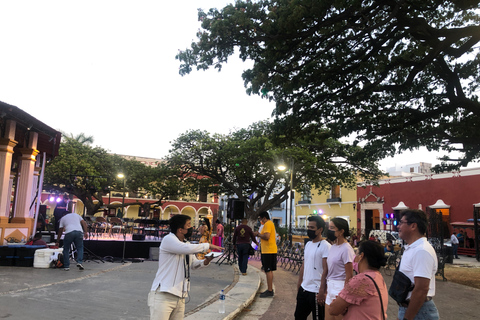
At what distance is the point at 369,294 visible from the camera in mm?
2477

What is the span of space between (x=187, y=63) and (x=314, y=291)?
6.24 meters

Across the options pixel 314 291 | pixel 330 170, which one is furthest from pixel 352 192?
pixel 314 291

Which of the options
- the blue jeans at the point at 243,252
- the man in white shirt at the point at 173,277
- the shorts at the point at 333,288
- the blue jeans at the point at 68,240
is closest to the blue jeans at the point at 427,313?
the shorts at the point at 333,288

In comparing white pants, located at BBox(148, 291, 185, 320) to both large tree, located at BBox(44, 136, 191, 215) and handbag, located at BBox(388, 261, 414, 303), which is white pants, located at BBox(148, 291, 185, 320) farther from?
large tree, located at BBox(44, 136, 191, 215)

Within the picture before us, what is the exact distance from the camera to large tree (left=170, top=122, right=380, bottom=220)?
886 inches

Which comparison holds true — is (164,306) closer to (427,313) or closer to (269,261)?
(427,313)

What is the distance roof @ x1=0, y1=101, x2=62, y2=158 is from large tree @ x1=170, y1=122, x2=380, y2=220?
462 inches

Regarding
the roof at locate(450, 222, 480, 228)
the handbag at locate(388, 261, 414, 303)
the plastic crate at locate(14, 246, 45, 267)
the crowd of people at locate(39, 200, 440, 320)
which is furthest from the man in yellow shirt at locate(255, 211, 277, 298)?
the roof at locate(450, 222, 480, 228)

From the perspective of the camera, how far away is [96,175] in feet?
88.6

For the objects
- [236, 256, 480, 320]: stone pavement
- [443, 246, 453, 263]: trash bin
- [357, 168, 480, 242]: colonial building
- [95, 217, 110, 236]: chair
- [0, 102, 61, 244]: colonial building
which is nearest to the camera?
[236, 256, 480, 320]: stone pavement

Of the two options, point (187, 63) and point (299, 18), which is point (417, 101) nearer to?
point (299, 18)

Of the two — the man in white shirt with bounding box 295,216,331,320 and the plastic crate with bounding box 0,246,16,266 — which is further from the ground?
the man in white shirt with bounding box 295,216,331,320

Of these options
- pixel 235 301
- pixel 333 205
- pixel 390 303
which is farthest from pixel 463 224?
pixel 235 301

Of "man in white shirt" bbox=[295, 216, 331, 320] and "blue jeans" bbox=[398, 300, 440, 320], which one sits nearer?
"blue jeans" bbox=[398, 300, 440, 320]
